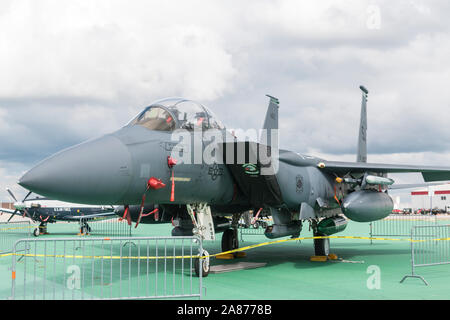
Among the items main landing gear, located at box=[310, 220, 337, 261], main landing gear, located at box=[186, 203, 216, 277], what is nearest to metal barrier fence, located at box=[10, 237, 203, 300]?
main landing gear, located at box=[186, 203, 216, 277]

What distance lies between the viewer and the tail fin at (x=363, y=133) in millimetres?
14422

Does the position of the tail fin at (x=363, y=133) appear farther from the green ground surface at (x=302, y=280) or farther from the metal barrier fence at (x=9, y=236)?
the metal barrier fence at (x=9, y=236)

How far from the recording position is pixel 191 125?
780cm

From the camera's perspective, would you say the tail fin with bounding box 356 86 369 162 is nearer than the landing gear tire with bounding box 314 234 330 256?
No

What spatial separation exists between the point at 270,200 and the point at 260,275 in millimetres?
1619

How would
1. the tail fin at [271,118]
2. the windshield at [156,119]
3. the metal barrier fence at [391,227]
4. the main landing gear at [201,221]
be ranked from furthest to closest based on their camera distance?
the metal barrier fence at [391,227] → the tail fin at [271,118] → the main landing gear at [201,221] → the windshield at [156,119]

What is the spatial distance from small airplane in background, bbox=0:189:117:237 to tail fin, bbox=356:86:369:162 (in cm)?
1311

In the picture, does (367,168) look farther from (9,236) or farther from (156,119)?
(9,236)

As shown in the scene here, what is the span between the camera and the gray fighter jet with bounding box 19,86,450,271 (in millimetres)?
6109

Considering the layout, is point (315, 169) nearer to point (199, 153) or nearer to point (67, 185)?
point (199, 153)

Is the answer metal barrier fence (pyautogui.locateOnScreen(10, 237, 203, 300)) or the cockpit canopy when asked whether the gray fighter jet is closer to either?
the cockpit canopy

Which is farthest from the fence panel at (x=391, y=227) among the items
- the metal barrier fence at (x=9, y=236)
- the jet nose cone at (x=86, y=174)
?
the jet nose cone at (x=86, y=174)

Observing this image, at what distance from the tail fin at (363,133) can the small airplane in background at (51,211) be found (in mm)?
13112
